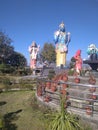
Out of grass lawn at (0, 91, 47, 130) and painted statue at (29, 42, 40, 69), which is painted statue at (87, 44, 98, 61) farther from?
painted statue at (29, 42, 40, 69)

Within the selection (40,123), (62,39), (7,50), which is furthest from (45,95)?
(7,50)

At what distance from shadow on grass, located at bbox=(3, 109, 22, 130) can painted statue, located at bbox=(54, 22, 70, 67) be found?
86.2ft

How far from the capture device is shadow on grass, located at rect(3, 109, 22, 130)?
8387 millimetres

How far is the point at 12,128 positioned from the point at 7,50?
52203 millimetres

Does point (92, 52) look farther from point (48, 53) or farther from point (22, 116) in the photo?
point (48, 53)

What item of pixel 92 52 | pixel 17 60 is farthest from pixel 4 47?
pixel 92 52

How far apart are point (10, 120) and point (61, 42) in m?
28.4

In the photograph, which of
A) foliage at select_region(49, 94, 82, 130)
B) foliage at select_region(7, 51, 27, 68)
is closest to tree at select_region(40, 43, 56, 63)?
foliage at select_region(7, 51, 27, 68)

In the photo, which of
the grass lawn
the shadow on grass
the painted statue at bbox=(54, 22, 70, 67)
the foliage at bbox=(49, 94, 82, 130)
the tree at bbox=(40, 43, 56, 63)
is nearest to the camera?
the foliage at bbox=(49, 94, 82, 130)

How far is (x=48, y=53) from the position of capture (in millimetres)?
66875

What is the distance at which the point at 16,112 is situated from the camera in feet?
34.9

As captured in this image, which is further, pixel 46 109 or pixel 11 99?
pixel 11 99

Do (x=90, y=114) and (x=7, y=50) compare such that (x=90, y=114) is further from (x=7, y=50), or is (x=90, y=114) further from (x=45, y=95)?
(x=7, y=50)

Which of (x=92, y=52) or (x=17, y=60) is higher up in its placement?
(x=17, y=60)
